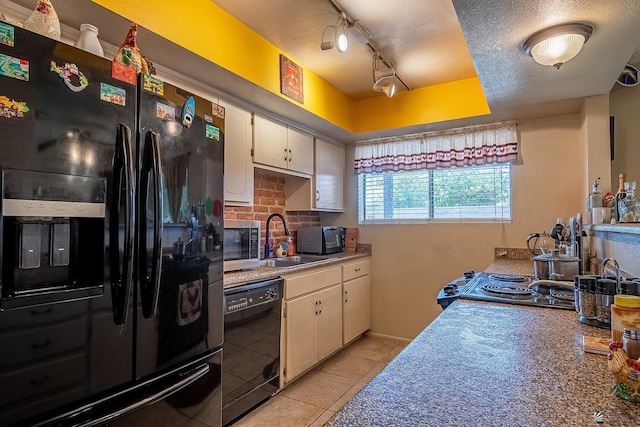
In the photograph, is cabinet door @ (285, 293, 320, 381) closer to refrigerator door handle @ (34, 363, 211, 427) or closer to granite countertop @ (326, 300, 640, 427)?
refrigerator door handle @ (34, 363, 211, 427)

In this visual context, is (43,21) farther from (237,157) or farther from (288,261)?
(288,261)

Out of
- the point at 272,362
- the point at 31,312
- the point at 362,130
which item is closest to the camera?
the point at 31,312

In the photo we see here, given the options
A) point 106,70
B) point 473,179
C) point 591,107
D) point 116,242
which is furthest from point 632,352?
point 473,179

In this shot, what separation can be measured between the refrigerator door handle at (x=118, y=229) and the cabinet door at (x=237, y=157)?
108 cm

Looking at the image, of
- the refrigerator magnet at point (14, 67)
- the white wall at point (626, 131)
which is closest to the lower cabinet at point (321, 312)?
the refrigerator magnet at point (14, 67)

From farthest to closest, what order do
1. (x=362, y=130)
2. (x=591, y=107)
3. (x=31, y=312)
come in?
(x=362, y=130), (x=591, y=107), (x=31, y=312)

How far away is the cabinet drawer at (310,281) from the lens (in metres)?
2.45

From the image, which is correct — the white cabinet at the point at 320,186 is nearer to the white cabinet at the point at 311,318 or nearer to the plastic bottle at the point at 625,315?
the white cabinet at the point at 311,318

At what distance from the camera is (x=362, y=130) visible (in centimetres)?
338

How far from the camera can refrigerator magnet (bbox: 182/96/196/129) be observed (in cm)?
145

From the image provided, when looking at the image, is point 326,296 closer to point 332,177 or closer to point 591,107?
point 332,177

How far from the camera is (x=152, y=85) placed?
4.32ft

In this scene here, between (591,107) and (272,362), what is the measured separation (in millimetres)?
2894

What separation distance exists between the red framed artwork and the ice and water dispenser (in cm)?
157
